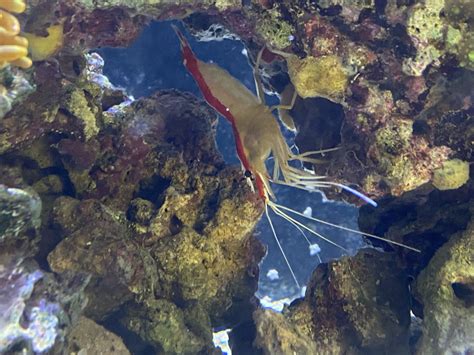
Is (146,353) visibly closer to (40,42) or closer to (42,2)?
(40,42)

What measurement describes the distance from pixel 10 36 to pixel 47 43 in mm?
795

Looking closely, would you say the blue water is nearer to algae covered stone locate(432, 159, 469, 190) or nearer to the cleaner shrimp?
the cleaner shrimp

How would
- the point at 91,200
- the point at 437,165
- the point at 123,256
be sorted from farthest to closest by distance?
the point at 91,200, the point at 123,256, the point at 437,165

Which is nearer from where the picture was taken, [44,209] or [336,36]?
[336,36]

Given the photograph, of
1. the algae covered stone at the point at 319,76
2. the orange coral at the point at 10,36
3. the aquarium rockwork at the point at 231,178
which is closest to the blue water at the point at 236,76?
the aquarium rockwork at the point at 231,178

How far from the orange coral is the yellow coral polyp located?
64 centimetres

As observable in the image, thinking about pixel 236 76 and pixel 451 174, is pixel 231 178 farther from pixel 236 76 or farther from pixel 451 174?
pixel 236 76

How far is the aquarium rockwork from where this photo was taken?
3.99 meters

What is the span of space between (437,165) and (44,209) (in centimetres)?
413

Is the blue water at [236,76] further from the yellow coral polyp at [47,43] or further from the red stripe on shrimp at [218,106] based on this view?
the yellow coral polyp at [47,43]

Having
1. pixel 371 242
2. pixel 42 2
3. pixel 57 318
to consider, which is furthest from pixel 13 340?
pixel 371 242

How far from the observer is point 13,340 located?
3.46 meters

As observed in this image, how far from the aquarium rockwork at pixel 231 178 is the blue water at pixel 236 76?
3.62m

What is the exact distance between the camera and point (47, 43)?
13.8 feet
